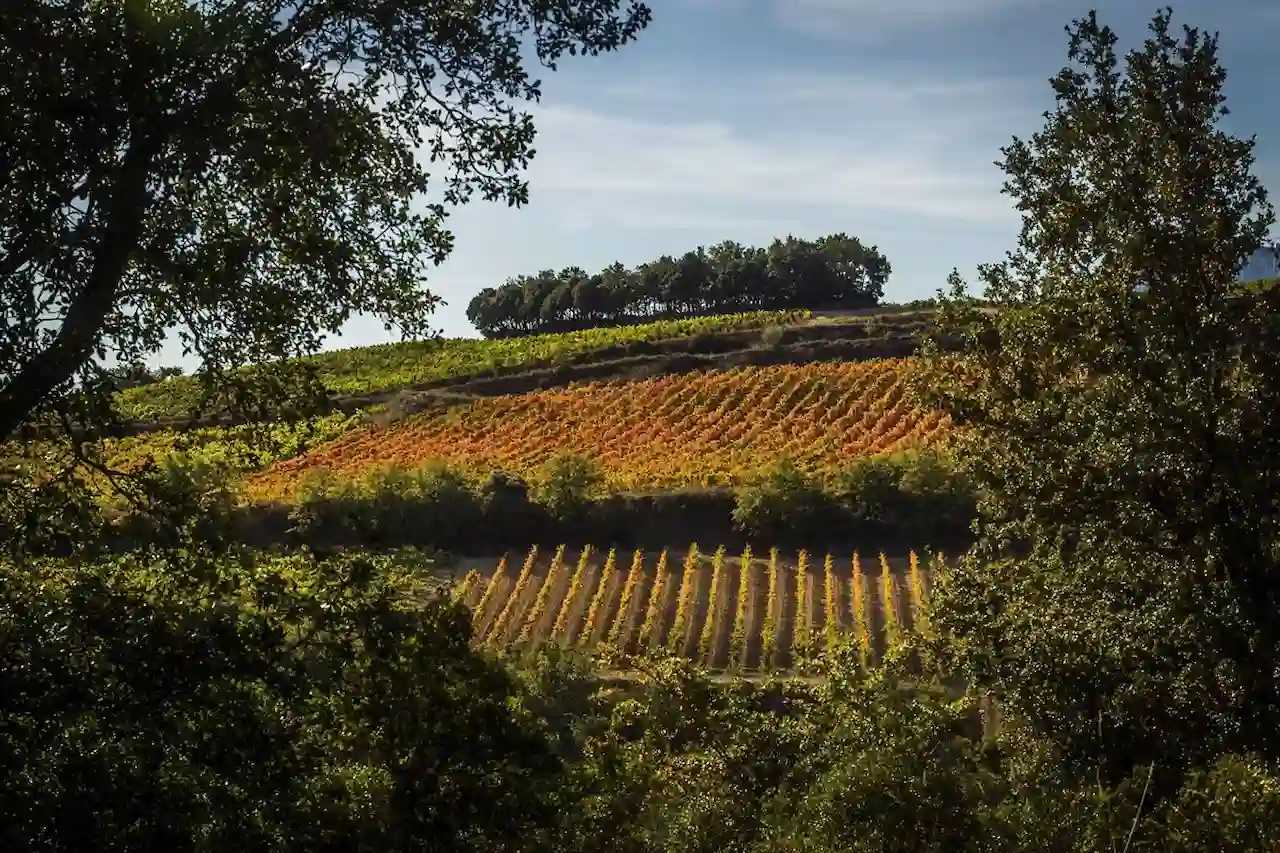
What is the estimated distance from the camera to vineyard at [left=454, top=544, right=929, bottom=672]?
29.4 m

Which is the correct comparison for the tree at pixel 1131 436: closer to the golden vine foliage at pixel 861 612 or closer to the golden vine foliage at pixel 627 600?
the golden vine foliage at pixel 861 612

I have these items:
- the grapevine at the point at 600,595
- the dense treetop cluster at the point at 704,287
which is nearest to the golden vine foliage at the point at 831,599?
the grapevine at the point at 600,595

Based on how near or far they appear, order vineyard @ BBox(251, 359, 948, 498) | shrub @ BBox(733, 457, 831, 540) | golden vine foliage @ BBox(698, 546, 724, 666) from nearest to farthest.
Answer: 1. golden vine foliage @ BBox(698, 546, 724, 666)
2. shrub @ BBox(733, 457, 831, 540)
3. vineyard @ BBox(251, 359, 948, 498)

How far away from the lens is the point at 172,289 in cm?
658

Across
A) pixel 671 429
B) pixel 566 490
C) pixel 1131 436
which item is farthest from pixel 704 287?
pixel 1131 436

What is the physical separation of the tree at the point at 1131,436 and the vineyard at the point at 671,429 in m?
27.5

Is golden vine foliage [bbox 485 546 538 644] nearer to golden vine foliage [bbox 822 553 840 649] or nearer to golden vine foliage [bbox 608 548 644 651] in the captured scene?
golden vine foliage [bbox 608 548 644 651]

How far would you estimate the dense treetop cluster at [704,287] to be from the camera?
313ft

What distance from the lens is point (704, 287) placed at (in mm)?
99188

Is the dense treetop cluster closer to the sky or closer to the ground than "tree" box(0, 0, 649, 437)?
closer to the sky

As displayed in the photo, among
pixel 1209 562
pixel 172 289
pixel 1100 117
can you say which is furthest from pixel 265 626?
pixel 1100 117

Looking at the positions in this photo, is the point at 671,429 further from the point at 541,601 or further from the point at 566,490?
the point at 541,601

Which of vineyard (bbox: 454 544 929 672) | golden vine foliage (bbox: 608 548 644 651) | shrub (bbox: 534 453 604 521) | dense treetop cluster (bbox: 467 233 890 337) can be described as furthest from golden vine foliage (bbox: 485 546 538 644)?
dense treetop cluster (bbox: 467 233 890 337)

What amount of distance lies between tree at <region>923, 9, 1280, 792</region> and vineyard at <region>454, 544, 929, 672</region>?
53.2 feet
